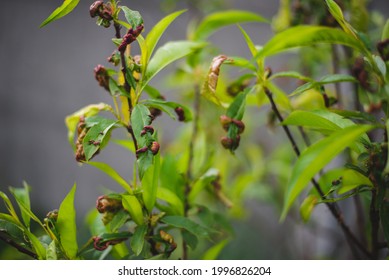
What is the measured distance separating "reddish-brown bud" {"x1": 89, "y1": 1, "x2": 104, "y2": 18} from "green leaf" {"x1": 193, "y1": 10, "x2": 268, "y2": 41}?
13.2 inches

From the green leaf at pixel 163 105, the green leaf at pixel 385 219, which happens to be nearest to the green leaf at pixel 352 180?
the green leaf at pixel 385 219

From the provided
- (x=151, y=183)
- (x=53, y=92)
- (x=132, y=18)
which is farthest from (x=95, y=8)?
(x=53, y=92)

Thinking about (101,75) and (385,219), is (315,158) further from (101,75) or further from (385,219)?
(101,75)

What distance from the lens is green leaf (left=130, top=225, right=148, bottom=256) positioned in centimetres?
64

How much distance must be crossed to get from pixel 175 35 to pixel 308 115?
1489mm

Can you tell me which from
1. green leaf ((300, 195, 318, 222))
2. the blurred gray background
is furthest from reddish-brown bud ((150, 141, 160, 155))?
the blurred gray background

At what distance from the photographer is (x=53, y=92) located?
106 inches

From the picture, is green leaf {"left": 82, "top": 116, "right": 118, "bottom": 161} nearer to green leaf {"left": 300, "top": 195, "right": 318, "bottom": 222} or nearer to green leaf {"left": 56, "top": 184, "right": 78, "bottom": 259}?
green leaf {"left": 56, "top": 184, "right": 78, "bottom": 259}

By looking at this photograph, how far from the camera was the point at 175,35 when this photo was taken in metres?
2.02

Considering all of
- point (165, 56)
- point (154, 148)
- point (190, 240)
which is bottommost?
point (190, 240)

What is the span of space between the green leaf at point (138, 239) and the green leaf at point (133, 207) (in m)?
0.01

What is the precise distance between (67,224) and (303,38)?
1.52ft

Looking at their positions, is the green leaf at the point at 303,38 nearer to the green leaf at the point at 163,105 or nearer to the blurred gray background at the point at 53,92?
the green leaf at the point at 163,105
